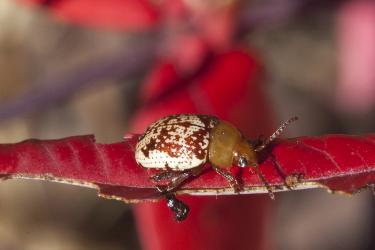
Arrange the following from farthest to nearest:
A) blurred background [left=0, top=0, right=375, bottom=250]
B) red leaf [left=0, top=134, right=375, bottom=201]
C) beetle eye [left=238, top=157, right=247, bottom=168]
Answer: blurred background [left=0, top=0, right=375, bottom=250] → beetle eye [left=238, top=157, right=247, bottom=168] → red leaf [left=0, top=134, right=375, bottom=201]

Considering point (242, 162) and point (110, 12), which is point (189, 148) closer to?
point (242, 162)

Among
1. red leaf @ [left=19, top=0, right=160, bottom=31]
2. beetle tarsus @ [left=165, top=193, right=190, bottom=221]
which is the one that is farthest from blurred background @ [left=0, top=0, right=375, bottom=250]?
beetle tarsus @ [left=165, top=193, right=190, bottom=221]

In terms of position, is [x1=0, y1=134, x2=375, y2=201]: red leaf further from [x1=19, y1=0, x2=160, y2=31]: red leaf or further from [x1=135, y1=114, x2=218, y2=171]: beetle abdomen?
[x1=19, y1=0, x2=160, y2=31]: red leaf

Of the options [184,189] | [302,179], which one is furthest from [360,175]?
[184,189]

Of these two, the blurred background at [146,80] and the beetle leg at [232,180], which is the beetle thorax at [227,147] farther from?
the blurred background at [146,80]

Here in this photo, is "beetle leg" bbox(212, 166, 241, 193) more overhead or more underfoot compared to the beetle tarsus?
more overhead

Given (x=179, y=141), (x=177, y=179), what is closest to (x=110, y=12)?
(x=179, y=141)

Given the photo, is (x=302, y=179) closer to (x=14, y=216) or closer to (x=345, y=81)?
(x=345, y=81)
